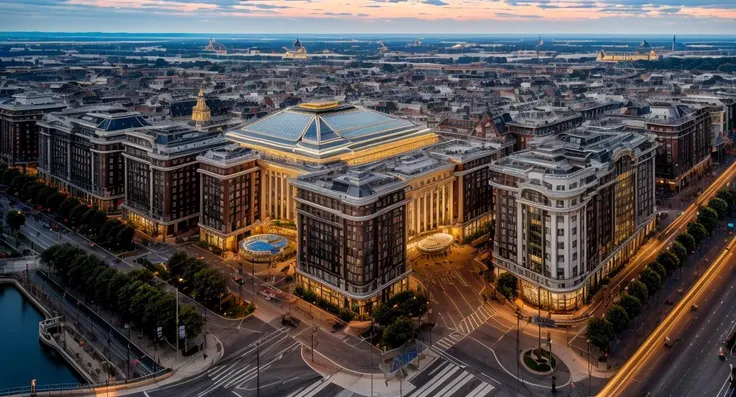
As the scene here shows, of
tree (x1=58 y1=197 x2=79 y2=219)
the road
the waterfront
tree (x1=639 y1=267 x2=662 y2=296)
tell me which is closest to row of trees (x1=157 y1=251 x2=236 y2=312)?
the waterfront

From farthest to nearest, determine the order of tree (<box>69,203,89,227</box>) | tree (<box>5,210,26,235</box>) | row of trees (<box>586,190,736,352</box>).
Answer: tree (<box>69,203,89,227</box>), tree (<box>5,210,26,235</box>), row of trees (<box>586,190,736,352</box>)

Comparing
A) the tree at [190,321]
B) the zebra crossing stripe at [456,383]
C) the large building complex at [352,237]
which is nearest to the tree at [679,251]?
the large building complex at [352,237]

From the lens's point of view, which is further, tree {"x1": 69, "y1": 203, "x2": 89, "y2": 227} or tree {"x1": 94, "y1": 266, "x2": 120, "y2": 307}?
tree {"x1": 69, "y1": 203, "x2": 89, "y2": 227}

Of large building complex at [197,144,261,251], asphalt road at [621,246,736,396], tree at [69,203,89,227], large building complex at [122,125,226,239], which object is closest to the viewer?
asphalt road at [621,246,736,396]

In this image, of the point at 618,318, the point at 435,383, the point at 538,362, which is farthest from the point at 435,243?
the point at 435,383

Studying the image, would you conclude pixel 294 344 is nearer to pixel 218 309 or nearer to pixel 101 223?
pixel 218 309

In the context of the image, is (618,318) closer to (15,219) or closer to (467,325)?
(467,325)

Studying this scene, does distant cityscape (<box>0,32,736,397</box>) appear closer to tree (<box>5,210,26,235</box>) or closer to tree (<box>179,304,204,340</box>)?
tree (<box>179,304,204,340</box>)
